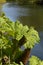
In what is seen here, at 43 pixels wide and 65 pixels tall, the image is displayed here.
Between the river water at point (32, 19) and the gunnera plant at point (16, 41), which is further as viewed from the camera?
the river water at point (32, 19)

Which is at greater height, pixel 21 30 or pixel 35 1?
pixel 35 1

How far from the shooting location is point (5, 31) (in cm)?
109

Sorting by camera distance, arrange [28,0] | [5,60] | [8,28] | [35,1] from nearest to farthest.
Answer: [5,60]
[8,28]
[35,1]
[28,0]

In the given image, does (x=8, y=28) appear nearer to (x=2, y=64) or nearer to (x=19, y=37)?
(x=19, y=37)

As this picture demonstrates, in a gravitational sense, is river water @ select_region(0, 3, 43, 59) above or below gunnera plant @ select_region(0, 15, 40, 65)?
above

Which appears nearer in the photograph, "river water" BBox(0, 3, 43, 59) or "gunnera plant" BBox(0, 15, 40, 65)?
"gunnera plant" BBox(0, 15, 40, 65)

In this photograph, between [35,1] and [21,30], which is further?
[35,1]

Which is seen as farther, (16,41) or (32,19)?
(32,19)

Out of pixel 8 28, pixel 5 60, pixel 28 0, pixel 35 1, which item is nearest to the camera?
pixel 5 60

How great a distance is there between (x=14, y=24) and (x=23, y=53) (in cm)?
12

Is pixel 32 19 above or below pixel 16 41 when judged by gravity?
above

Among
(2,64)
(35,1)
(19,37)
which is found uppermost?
(35,1)

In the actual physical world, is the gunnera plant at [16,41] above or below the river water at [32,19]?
below

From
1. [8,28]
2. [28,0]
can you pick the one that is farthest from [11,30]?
[28,0]
